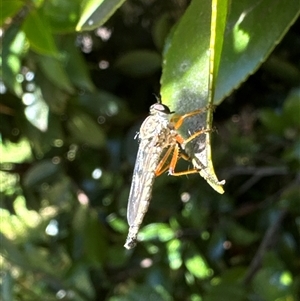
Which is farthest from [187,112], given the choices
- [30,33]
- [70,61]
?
[70,61]

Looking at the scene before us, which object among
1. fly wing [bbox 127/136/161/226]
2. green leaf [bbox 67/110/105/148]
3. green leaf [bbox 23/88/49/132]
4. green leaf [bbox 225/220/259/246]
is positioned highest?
fly wing [bbox 127/136/161/226]

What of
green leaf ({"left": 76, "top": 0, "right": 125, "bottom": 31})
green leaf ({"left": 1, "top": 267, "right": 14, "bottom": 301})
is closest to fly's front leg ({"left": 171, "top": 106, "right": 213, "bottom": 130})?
green leaf ({"left": 76, "top": 0, "right": 125, "bottom": 31})

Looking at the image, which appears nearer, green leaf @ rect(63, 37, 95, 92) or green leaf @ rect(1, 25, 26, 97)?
green leaf @ rect(1, 25, 26, 97)

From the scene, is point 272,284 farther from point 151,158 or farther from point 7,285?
point 7,285

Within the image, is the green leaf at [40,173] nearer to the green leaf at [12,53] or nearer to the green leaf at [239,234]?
the green leaf at [12,53]

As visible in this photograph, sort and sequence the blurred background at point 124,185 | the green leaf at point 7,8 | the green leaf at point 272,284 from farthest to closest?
the blurred background at point 124,185 → the green leaf at point 272,284 → the green leaf at point 7,8

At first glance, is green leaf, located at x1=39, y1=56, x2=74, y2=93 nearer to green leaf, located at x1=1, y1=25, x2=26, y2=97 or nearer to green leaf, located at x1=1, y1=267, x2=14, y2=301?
green leaf, located at x1=1, y1=25, x2=26, y2=97

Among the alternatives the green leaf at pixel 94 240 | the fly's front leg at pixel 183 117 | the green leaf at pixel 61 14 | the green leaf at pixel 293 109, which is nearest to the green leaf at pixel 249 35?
the fly's front leg at pixel 183 117
